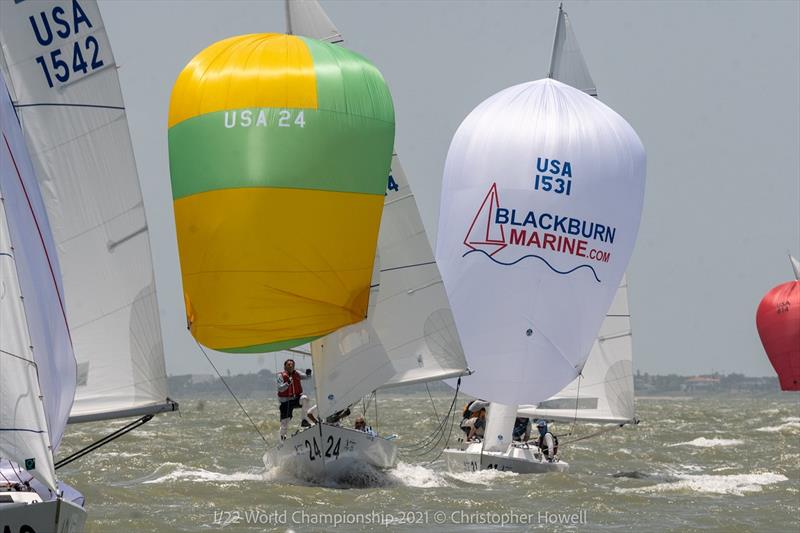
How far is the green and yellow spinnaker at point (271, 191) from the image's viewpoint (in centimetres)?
1628

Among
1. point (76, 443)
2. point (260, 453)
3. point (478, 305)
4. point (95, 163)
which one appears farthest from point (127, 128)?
point (76, 443)

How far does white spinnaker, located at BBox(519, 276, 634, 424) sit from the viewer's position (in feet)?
78.9

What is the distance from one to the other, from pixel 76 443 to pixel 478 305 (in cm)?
1548

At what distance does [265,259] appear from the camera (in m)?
16.3

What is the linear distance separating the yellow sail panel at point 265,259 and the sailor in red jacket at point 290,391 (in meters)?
1.47

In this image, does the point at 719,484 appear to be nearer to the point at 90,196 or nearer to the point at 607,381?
the point at 607,381

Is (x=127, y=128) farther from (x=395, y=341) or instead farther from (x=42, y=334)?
(x=395, y=341)

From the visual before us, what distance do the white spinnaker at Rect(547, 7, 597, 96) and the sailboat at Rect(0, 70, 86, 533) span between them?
13.1 meters

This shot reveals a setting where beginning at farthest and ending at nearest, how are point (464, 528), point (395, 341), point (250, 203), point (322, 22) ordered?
1. point (322, 22)
2. point (395, 341)
3. point (250, 203)
4. point (464, 528)

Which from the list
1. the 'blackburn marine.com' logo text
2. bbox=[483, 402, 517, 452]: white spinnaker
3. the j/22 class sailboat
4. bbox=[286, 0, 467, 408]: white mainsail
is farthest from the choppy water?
the 'blackburn marine.com' logo text

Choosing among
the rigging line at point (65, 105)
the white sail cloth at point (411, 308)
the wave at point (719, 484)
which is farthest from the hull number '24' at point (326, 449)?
the rigging line at point (65, 105)

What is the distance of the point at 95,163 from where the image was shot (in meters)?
12.4

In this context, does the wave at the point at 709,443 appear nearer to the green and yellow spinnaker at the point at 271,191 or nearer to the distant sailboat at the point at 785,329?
the distant sailboat at the point at 785,329

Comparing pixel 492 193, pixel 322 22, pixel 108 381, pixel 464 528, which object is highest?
pixel 322 22
